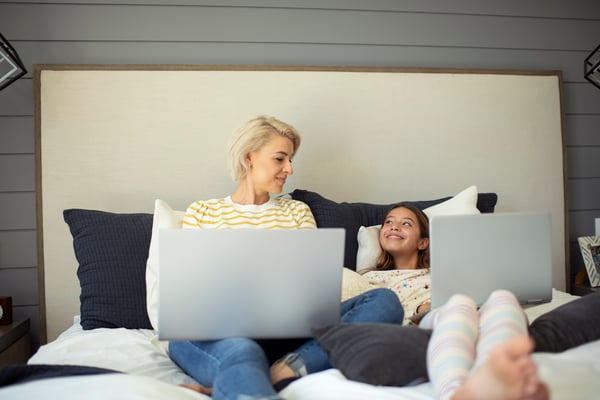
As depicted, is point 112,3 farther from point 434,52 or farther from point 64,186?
point 434,52

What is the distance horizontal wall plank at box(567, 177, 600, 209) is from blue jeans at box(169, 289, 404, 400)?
1880mm

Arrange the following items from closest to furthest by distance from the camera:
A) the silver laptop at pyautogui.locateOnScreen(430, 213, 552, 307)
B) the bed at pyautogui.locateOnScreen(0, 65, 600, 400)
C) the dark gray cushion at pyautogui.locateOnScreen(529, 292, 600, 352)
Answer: the dark gray cushion at pyautogui.locateOnScreen(529, 292, 600, 352)
the silver laptop at pyautogui.locateOnScreen(430, 213, 552, 307)
the bed at pyautogui.locateOnScreen(0, 65, 600, 400)

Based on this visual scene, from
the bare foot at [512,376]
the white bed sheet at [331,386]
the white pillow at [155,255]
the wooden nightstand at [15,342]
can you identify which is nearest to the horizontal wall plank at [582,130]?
the white bed sheet at [331,386]

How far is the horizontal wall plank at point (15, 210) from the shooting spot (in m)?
2.58

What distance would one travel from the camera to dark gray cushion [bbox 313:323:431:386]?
1.23m

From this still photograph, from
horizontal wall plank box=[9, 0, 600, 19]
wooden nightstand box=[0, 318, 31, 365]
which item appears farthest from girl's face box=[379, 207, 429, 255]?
wooden nightstand box=[0, 318, 31, 365]

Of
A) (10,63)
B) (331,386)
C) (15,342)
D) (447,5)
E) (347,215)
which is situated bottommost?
(15,342)

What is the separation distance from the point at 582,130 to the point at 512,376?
8.38 ft

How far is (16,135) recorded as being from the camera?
2.59 m

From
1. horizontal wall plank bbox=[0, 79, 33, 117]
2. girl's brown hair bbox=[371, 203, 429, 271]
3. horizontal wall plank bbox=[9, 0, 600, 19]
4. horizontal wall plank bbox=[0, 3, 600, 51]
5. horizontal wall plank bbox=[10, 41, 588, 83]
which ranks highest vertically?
horizontal wall plank bbox=[9, 0, 600, 19]

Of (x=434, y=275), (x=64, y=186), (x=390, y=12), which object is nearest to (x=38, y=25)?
(x=64, y=186)

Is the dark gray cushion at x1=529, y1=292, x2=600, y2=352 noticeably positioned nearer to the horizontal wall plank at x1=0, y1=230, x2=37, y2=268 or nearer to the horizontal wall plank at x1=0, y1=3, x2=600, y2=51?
the horizontal wall plank at x1=0, y1=3, x2=600, y2=51

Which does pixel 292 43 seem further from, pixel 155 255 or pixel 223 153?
pixel 155 255

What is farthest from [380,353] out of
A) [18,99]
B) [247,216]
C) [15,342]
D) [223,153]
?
[18,99]
